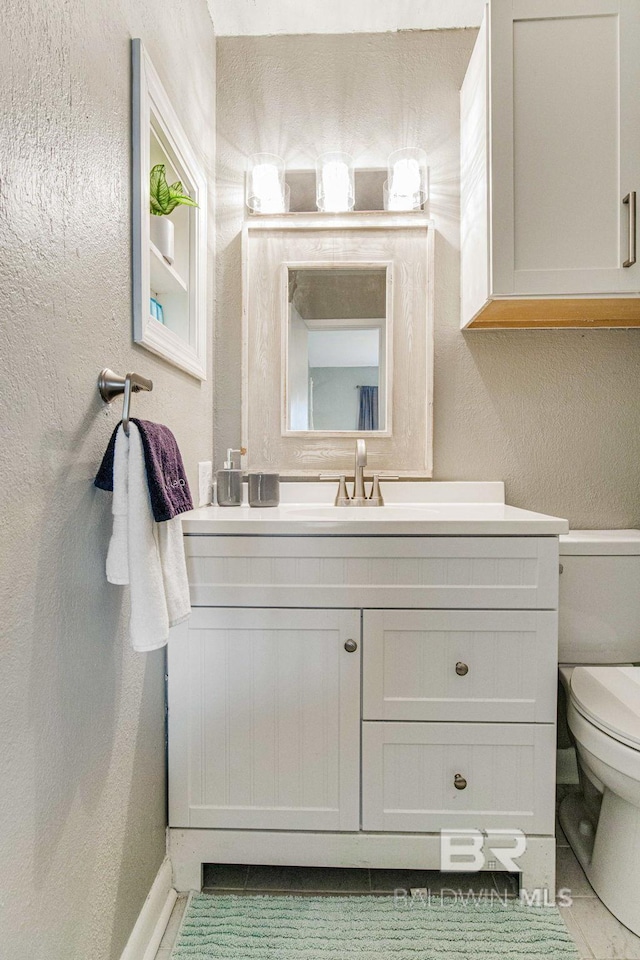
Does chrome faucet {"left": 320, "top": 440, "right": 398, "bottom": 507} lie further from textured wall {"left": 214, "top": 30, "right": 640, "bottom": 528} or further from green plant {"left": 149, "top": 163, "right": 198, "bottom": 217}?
green plant {"left": 149, "top": 163, "right": 198, "bottom": 217}

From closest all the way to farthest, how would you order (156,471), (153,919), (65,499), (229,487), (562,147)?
1. (65,499)
2. (156,471)
3. (153,919)
4. (562,147)
5. (229,487)

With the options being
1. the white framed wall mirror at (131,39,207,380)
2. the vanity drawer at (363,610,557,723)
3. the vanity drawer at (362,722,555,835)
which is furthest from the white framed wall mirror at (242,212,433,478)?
the vanity drawer at (362,722,555,835)

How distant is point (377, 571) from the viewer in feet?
4.02

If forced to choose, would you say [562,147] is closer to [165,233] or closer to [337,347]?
[337,347]

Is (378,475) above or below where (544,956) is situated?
above

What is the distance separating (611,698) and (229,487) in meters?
1.12

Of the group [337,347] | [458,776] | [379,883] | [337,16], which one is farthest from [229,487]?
[337,16]

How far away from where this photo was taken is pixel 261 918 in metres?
1.20

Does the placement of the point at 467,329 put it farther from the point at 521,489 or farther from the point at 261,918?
the point at 261,918

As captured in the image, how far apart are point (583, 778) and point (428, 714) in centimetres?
66

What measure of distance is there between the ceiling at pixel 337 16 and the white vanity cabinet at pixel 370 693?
167 centimetres

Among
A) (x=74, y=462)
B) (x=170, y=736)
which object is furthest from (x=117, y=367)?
(x=170, y=736)

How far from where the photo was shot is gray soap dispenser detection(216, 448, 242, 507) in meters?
1.62

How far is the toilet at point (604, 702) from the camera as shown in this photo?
3.82ft
